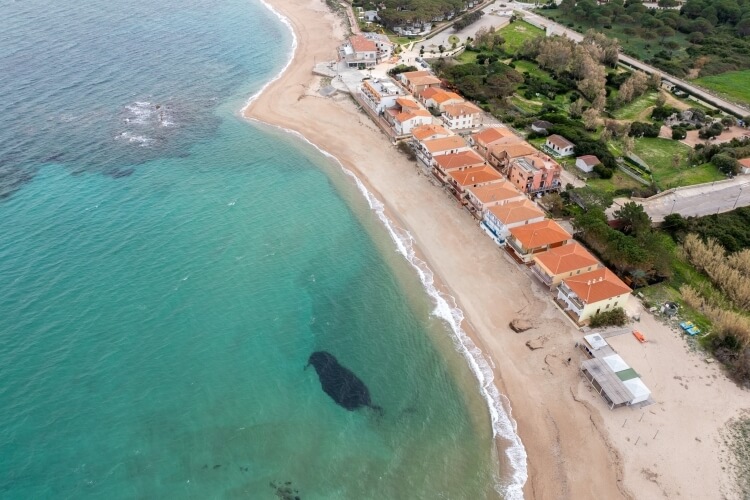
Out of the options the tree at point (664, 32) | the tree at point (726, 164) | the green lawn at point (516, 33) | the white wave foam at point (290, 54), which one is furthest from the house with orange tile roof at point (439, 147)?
the tree at point (664, 32)

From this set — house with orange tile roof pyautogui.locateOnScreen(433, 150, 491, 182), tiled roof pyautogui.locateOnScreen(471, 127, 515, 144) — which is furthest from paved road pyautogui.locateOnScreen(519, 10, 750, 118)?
house with orange tile roof pyautogui.locateOnScreen(433, 150, 491, 182)

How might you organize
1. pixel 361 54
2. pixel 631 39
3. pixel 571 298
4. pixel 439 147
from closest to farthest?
1. pixel 571 298
2. pixel 439 147
3. pixel 361 54
4. pixel 631 39

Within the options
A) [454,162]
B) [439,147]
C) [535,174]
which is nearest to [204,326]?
[454,162]

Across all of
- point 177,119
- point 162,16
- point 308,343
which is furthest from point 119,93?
point 308,343

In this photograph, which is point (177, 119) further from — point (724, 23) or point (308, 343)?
point (724, 23)

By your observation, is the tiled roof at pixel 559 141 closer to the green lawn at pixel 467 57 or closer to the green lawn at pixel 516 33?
the green lawn at pixel 467 57

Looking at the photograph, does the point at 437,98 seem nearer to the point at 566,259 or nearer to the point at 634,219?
the point at 634,219
